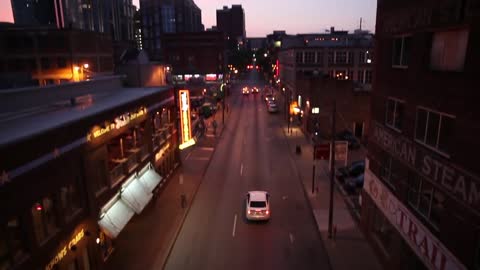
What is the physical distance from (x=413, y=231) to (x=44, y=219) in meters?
15.8

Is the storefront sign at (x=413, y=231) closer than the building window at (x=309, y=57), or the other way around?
the storefront sign at (x=413, y=231)

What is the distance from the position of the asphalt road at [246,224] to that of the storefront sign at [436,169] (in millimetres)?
7485

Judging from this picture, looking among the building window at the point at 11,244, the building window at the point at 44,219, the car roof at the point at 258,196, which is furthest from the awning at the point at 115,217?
the car roof at the point at 258,196

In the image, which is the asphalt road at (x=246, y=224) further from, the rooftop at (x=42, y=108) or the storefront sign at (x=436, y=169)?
the rooftop at (x=42, y=108)

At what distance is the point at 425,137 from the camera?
1457 centimetres

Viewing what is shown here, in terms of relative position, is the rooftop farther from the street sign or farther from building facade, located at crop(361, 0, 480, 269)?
building facade, located at crop(361, 0, 480, 269)

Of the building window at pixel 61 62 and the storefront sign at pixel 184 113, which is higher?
the building window at pixel 61 62

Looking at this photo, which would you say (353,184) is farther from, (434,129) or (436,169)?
(436,169)

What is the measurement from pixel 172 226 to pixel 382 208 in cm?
1345

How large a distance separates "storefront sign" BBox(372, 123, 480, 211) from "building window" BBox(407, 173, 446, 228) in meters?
0.48

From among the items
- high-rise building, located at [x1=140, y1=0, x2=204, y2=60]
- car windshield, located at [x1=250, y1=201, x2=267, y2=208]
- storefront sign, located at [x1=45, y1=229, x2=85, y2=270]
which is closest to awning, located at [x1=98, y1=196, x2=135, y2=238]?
storefront sign, located at [x1=45, y1=229, x2=85, y2=270]

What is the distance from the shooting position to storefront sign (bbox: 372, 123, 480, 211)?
1141 cm

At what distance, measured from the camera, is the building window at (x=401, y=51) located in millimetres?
16625

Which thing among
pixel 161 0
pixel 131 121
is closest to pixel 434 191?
pixel 131 121
